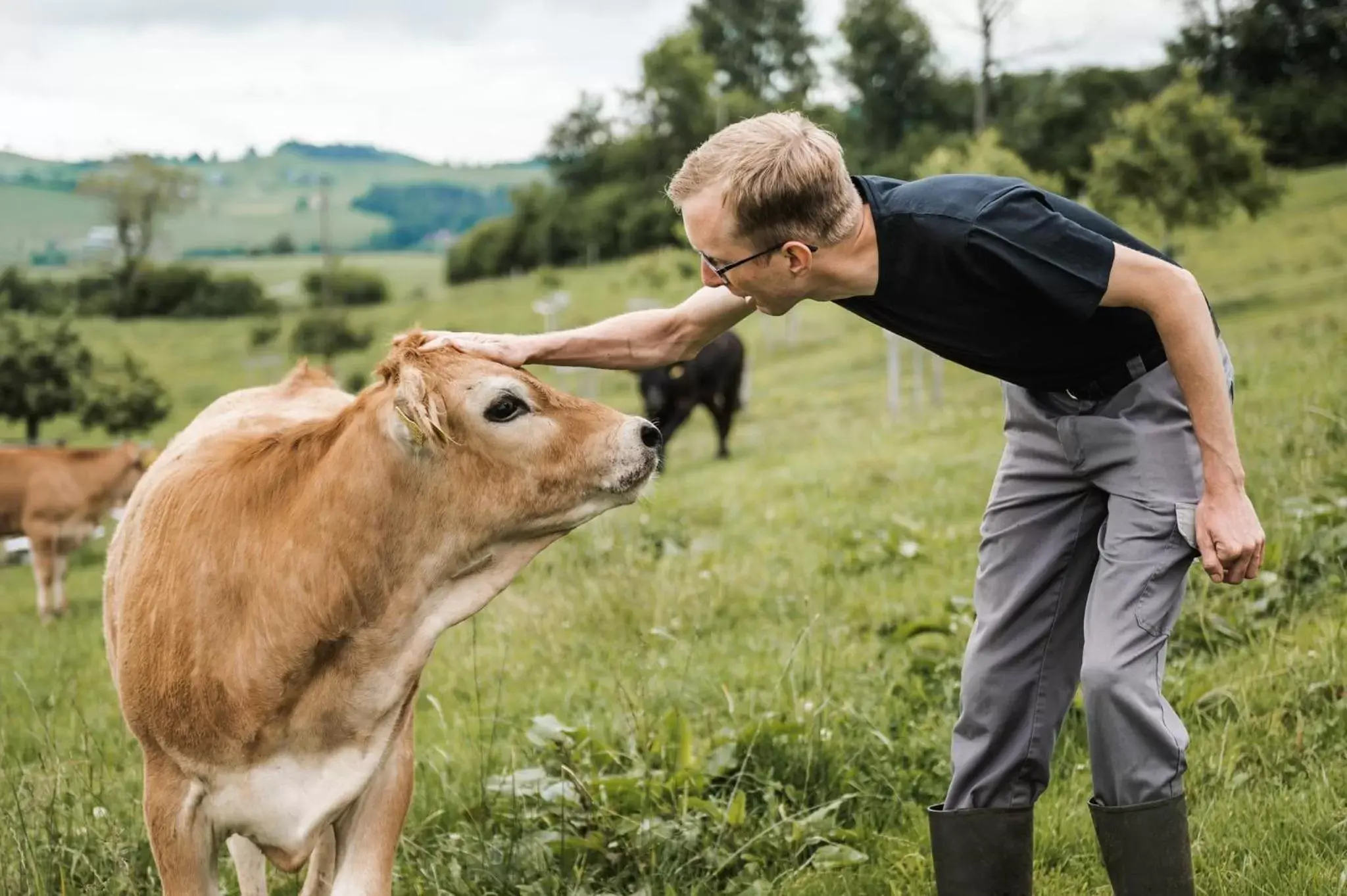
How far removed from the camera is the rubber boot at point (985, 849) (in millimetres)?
3227

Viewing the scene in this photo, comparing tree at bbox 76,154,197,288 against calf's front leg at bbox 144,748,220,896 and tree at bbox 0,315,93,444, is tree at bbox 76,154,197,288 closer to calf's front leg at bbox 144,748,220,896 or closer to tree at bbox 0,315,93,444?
tree at bbox 0,315,93,444

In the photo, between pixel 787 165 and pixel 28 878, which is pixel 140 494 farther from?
pixel 787 165

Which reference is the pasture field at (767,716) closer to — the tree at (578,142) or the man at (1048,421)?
the man at (1048,421)

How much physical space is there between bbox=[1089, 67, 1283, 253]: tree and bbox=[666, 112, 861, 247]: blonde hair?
82.6 feet

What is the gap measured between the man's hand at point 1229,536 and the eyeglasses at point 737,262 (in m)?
1.06

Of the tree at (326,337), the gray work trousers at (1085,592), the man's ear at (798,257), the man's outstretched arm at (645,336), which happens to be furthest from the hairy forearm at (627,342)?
the tree at (326,337)

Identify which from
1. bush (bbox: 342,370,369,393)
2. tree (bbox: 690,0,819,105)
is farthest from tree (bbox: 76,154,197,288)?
tree (bbox: 690,0,819,105)

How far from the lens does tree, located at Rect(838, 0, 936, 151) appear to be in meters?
→ 60.8

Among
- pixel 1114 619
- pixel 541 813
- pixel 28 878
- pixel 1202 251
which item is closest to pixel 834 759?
pixel 541 813

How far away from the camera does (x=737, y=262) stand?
118 inches

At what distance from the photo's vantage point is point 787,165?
279 cm

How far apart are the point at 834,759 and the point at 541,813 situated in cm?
101

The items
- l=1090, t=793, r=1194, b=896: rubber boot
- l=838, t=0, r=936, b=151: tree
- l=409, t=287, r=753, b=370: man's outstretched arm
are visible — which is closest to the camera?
l=1090, t=793, r=1194, b=896: rubber boot

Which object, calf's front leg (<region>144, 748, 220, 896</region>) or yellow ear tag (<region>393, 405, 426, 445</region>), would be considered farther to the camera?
calf's front leg (<region>144, 748, 220, 896</region>)
